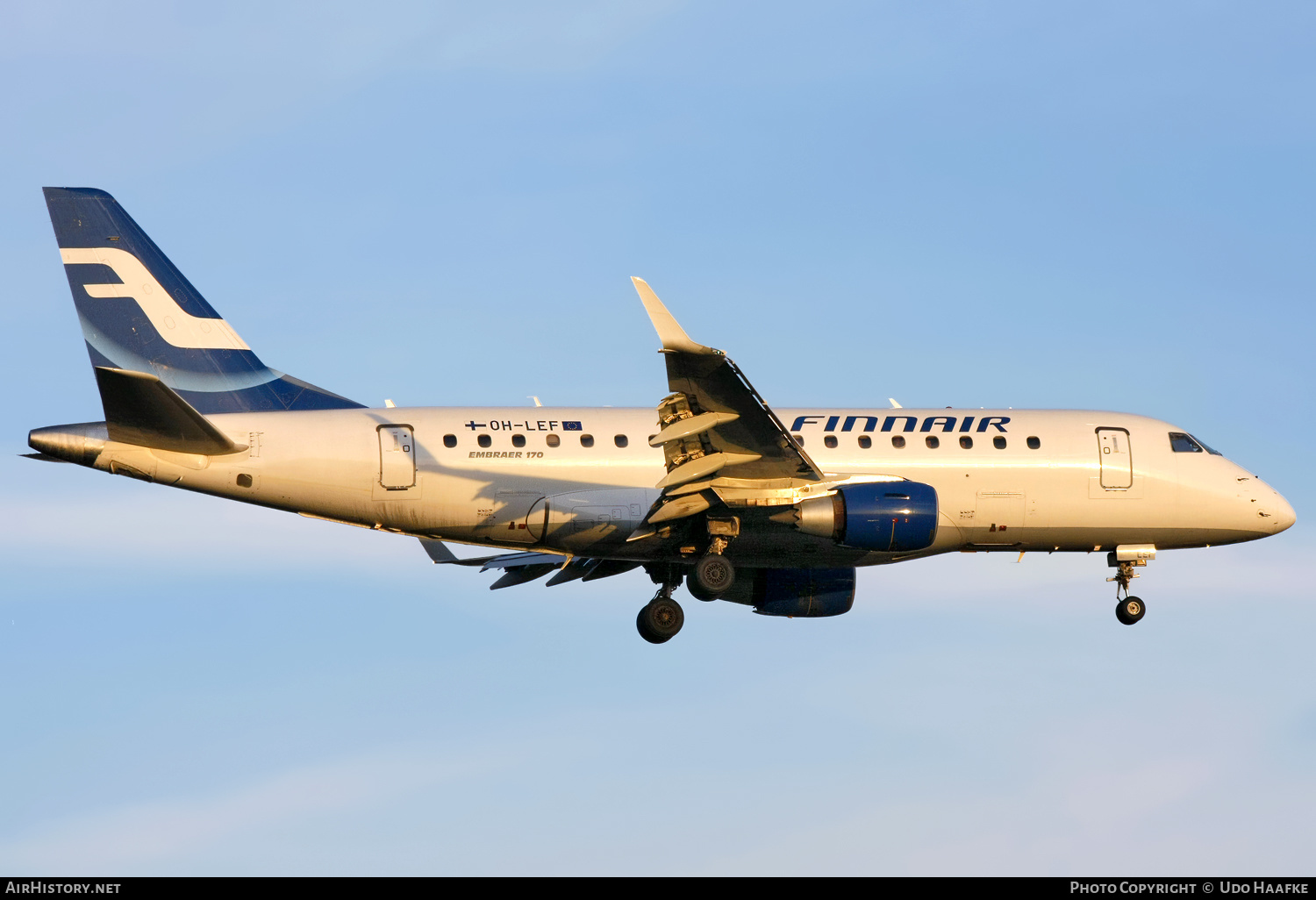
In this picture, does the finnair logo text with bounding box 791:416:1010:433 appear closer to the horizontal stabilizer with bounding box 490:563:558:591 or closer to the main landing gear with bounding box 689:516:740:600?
the main landing gear with bounding box 689:516:740:600

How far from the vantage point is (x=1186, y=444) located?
32.0 meters

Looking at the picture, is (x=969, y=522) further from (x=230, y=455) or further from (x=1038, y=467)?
(x=230, y=455)

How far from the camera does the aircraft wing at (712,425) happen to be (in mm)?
23094

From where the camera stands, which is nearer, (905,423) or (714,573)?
(714,573)

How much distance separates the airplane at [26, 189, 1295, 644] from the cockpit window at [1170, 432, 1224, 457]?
0.05 m

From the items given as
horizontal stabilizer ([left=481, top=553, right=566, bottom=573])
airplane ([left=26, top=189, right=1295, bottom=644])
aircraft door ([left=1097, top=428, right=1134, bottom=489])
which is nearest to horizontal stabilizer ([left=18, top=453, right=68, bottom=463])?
airplane ([left=26, top=189, right=1295, bottom=644])

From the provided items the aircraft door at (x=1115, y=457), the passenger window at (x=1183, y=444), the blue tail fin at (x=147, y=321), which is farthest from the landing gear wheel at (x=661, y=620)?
the passenger window at (x=1183, y=444)

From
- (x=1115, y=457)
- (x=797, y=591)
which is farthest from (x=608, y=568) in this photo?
(x=1115, y=457)

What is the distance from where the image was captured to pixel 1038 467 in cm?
3050

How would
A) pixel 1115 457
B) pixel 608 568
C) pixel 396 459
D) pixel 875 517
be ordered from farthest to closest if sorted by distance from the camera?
pixel 608 568 < pixel 1115 457 < pixel 396 459 < pixel 875 517

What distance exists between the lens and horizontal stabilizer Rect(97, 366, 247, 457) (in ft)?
79.4

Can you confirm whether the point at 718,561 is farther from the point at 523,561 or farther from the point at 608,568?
the point at 523,561

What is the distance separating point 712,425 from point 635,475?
4.65m

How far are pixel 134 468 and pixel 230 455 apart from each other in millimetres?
1690
